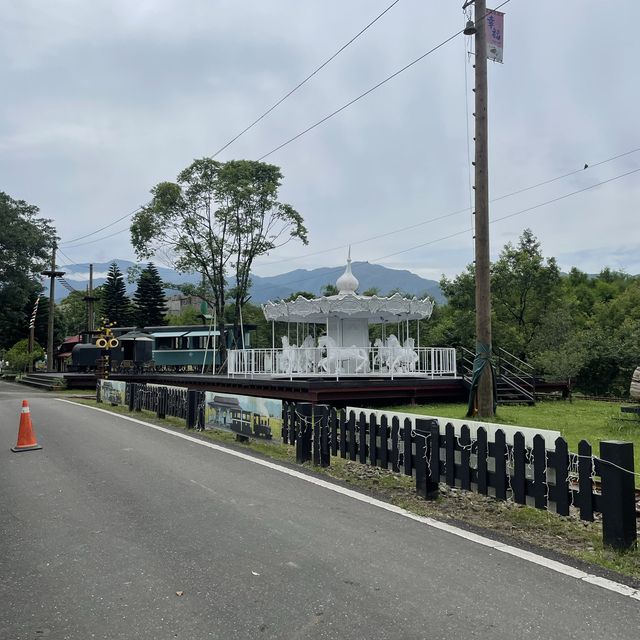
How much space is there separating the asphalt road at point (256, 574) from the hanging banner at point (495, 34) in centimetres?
1251

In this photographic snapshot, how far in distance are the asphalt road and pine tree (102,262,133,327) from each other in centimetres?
6997

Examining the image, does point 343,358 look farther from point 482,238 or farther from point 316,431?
point 316,431

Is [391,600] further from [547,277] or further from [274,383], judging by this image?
[547,277]

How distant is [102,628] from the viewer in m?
3.50

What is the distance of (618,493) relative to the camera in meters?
4.67

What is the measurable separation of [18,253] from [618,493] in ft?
138

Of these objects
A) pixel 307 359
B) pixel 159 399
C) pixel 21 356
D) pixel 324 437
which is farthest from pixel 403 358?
pixel 21 356

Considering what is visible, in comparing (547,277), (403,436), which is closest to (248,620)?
(403,436)

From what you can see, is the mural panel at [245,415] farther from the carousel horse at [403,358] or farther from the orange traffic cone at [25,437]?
the carousel horse at [403,358]

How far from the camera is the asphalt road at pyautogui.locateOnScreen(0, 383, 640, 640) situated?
11.6 ft

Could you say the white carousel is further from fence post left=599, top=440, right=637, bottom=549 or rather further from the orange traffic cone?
fence post left=599, top=440, right=637, bottom=549

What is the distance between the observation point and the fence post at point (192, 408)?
42.2ft

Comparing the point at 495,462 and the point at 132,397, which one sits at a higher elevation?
the point at 495,462

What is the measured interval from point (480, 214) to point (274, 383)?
8343 mm
